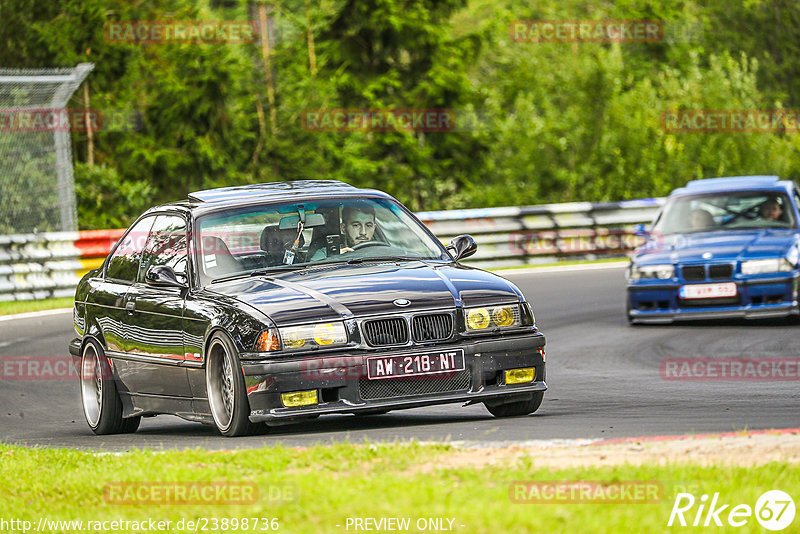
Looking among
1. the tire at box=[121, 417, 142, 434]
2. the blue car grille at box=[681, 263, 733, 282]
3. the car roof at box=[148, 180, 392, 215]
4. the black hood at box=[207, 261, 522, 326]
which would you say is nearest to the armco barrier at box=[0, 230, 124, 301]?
the blue car grille at box=[681, 263, 733, 282]

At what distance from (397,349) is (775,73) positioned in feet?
113

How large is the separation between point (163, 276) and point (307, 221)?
991mm

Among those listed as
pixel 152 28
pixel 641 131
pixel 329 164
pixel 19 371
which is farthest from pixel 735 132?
pixel 19 371

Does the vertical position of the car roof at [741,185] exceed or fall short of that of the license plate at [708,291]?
it exceeds it

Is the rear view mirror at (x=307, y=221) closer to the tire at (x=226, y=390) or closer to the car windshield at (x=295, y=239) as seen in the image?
the car windshield at (x=295, y=239)

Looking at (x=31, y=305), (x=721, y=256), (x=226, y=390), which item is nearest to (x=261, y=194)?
(x=226, y=390)

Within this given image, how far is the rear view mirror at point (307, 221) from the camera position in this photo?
30.3 ft

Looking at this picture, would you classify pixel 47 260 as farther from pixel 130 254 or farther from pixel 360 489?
pixel 360 489

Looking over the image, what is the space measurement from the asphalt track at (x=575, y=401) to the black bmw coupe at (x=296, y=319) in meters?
0.24

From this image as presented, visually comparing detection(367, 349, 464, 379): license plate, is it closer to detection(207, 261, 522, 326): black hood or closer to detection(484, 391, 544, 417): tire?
detection(207, 261, 522, 326): black hood

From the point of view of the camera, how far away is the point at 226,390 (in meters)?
8.44

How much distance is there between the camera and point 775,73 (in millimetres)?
40250

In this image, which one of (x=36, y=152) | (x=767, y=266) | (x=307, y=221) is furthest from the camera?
(x=36, y=152)

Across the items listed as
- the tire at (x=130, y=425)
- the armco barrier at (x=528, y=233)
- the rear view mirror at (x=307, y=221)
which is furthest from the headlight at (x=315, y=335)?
the armco barrier at (x=528, y=233)
